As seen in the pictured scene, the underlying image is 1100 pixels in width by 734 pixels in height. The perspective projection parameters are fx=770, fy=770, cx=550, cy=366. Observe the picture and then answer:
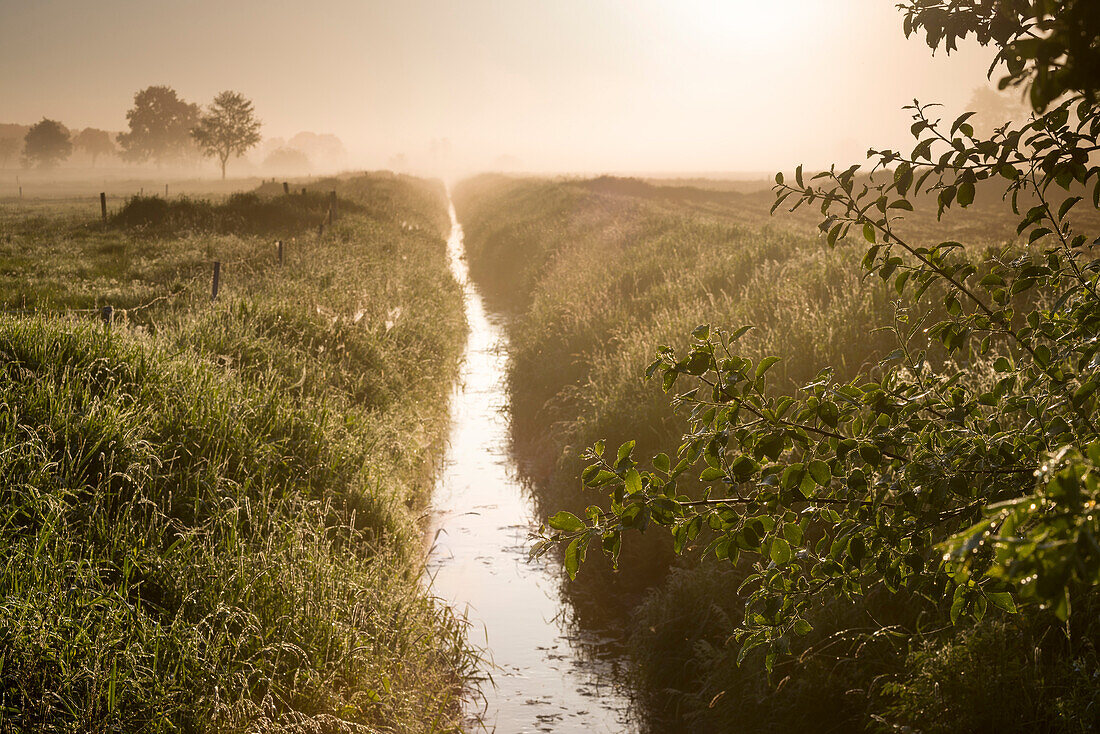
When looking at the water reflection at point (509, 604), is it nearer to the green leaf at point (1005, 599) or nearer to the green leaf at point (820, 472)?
the green leaf at point (1005, 599)

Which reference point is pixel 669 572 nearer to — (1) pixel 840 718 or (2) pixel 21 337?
(1) pixel 840 718

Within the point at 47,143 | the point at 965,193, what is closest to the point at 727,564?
the point at 965,193

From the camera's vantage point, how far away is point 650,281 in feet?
41.3

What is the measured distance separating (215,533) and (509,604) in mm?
2746

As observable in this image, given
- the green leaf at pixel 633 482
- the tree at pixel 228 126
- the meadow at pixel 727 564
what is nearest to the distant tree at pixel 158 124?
the tree at pixel 228 126

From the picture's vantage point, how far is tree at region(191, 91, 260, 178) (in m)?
85.7

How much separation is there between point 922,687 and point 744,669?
50.3 inches

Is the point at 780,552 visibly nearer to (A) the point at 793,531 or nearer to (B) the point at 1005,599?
(A) the point at 793,531

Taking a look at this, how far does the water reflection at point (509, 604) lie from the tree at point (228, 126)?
86695 mm

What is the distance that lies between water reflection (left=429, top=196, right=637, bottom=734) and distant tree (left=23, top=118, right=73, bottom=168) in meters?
129

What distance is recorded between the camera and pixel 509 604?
6.50 meters

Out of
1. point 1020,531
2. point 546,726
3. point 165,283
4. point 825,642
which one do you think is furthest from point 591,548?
point 165,283

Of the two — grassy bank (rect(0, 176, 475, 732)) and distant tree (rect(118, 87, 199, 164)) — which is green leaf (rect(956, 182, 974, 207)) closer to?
grassy bank (rect(0, 176, 475, 732))

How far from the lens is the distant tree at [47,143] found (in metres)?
112
